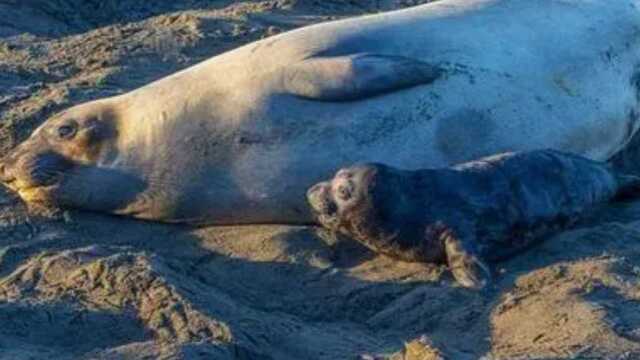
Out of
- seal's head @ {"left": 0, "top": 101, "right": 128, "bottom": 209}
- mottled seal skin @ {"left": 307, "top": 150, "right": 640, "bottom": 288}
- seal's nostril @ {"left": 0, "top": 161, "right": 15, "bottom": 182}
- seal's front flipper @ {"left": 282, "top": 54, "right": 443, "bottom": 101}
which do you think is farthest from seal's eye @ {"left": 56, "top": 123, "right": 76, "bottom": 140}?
mottled seal skin @ {"left": 307, "top": 150, "right": 640, "bottom": 288}

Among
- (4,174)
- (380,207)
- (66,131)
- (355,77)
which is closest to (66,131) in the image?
(66,131)

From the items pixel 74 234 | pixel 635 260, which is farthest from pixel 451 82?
pixel 74 234

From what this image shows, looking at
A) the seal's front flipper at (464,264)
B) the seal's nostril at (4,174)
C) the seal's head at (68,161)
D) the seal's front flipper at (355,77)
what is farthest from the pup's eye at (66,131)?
the seal's front flipper at (464,264)

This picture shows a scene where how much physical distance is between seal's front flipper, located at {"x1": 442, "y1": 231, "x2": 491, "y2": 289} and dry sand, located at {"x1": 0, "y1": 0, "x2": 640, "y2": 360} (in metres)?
0.05

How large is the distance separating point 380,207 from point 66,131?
1.74 metres

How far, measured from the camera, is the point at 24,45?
9891 mm

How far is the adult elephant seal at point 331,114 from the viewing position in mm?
6637

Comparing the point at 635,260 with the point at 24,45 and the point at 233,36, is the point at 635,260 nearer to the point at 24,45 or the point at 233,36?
the point at 233,36

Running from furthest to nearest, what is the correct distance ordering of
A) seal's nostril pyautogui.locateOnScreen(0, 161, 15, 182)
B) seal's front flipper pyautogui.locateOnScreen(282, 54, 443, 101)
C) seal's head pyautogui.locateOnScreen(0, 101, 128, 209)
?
1. seal's nostril pyautogui.locateOnScreen(0, 161, 15, 182)
2. seal's head pyautogui.locateOnScreen(0, 101, 128, 209)
3. seal's front flipper pyautogui.locateOnScreen(282, 54, 443, 101)

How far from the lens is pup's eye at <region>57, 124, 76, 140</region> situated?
7113 mm

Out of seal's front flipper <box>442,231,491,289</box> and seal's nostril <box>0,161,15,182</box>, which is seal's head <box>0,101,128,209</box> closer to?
seal's nostril <box>0,161,15,182</box>

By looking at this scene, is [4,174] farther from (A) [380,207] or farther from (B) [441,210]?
(B) [441,210]

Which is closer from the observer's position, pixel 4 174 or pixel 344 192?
pixel 344 192

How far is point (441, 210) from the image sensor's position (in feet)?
20.2
